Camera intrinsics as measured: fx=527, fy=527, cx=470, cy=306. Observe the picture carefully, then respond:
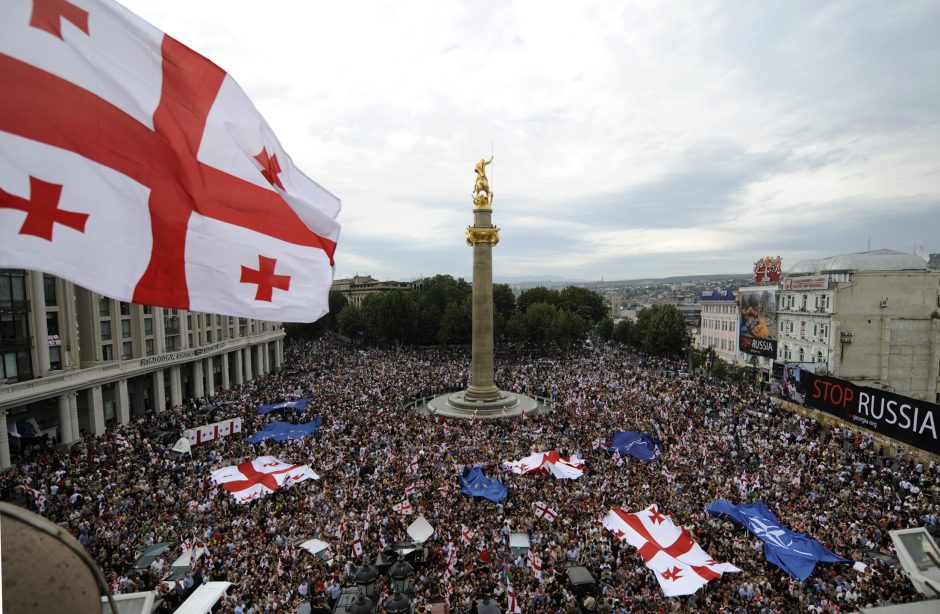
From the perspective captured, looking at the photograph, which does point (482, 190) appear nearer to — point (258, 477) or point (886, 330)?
point (258, 477)

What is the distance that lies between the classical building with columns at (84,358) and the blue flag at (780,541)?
3493cm

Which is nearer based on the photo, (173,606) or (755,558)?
(173,606)

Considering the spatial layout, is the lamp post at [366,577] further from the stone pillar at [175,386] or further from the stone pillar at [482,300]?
the stone pillar at [175,386]

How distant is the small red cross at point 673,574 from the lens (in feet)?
50.1

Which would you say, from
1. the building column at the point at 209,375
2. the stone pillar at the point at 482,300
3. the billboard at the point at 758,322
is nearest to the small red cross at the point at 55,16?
the stone pillar at the point at 482,300

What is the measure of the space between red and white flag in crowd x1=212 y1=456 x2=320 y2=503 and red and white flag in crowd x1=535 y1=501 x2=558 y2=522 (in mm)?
9655

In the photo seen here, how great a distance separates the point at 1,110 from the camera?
183 inches

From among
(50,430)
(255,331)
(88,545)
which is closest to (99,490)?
(88,545)

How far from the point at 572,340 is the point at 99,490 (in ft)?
216

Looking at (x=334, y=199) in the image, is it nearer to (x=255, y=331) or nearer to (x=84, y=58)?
(x=84, y=58)

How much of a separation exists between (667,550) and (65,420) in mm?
34600

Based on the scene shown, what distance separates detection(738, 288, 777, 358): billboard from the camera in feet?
218

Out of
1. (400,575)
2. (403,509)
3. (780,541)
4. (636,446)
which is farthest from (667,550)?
(636,446)

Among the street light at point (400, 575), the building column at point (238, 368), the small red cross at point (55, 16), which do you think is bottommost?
the building column at point (238, 368)
